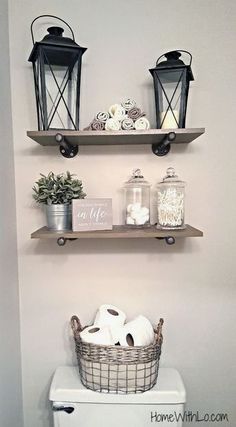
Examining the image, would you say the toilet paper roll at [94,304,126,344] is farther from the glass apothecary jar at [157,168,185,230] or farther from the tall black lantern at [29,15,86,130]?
the tall black lantern at [29,15,86,130]

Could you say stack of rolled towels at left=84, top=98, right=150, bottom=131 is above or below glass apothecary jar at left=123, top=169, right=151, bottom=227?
above

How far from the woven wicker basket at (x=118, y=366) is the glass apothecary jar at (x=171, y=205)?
39cm

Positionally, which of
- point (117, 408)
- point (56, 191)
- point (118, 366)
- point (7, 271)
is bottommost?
point (117, 408)

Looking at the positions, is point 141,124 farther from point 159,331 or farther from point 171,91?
point 159,331

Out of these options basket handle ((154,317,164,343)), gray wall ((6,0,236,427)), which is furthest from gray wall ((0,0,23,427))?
basket handle ((154,317,164,343))

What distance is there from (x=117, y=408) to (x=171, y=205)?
686mm

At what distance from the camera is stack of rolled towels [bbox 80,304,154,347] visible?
96cm

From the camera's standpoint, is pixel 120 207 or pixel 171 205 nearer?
pixel 171 205

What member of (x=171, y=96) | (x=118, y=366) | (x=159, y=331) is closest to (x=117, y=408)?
(x=118, y=366)

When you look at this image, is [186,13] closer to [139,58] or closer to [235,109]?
[139,58]

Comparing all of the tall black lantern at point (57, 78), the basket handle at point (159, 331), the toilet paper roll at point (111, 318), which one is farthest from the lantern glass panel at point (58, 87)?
the basket handle at point (159, 331)

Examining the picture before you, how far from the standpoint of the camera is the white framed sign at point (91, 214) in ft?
2.97

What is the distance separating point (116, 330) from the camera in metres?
1.00

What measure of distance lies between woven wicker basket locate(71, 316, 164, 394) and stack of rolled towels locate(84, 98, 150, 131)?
27.2 inches
